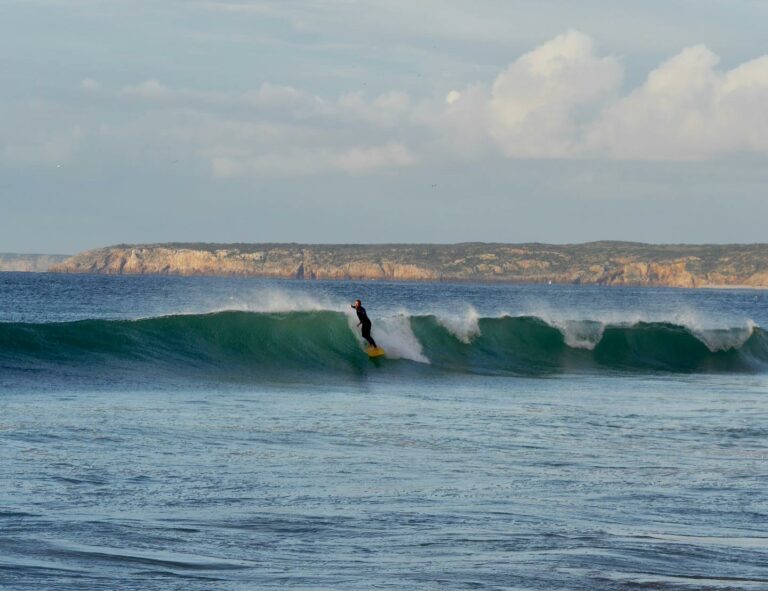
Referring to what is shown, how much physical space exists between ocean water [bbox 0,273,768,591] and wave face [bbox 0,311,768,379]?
0.49 feet

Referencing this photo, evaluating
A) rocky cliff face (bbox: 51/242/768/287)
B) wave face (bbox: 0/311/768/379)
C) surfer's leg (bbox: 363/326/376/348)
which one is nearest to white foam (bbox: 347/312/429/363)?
wave face (bbox: 0/311/768/379)

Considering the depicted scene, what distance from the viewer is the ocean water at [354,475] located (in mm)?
7926

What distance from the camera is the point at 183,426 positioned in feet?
46.7

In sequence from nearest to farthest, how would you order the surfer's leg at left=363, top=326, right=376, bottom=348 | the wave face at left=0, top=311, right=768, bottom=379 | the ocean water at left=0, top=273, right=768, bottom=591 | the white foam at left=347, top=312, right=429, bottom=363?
the ocean water at left=0, top=273, right=768, bottom=591, the wave face at left=0, top=311, right=768, bottom=379, the surfer's leg at left=363, top=326, right=376, bottom=348, the white foam at left=347, top=312, right=429, bottom=363

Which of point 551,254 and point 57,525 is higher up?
point 551,254

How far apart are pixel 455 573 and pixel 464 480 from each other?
3.43 m

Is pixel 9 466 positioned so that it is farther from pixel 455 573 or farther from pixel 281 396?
pixel 281 396

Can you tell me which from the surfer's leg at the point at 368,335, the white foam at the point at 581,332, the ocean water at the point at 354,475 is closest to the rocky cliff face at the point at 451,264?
the white foam at the point at 581,332

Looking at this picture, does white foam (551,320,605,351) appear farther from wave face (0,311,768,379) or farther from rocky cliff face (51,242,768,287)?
rocky cliff face (51,242,768,287)

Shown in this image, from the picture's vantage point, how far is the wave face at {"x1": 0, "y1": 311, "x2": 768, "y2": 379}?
2333cm

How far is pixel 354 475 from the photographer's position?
11.3 metres

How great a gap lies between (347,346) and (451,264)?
159408 millimetres

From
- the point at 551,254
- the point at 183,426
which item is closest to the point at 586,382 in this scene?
the point at 183,426

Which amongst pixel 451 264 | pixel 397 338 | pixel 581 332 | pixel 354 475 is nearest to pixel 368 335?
pixel 397 338
